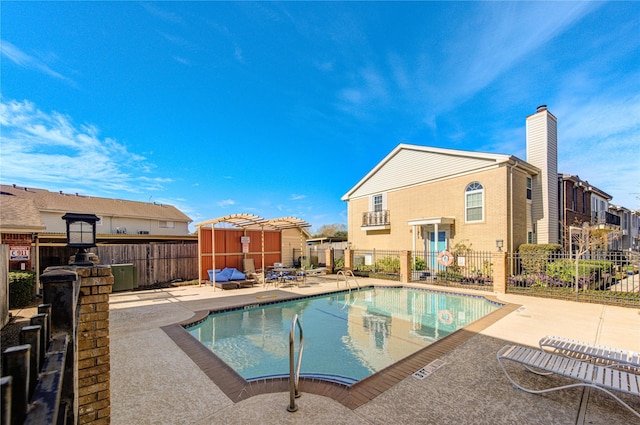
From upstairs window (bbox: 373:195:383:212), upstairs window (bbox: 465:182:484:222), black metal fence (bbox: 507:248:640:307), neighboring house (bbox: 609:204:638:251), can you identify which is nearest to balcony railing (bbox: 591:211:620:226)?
neighboring house (bbox: 609:204:638:251)

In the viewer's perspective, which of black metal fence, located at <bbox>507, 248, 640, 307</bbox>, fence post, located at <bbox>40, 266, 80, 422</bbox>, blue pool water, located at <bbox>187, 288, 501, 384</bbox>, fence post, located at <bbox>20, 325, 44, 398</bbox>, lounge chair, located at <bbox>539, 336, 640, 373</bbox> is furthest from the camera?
black metal fence, located at <bbox>507, 248, 640, 307</bbox>

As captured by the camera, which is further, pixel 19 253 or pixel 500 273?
pixel 500 273

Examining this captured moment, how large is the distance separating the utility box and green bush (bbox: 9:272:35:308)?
2.66m

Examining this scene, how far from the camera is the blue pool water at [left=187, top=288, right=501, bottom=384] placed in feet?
18.3

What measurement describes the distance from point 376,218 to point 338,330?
14175 mm

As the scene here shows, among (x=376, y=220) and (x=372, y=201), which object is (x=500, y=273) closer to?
(x=376, y=220)

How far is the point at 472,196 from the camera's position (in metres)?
16.2

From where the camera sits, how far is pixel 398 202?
65.4ft

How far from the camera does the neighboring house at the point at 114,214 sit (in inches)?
824

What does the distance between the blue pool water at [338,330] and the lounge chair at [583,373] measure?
229cm

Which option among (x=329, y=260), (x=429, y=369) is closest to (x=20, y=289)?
(x=429, y=369)

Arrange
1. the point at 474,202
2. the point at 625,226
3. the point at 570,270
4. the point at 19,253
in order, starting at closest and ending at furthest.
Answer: the point at 19,253 → the point at 570,270 → the point at 474,202 → the point at 625,226

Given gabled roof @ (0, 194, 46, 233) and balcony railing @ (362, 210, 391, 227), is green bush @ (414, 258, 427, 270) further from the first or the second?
gabled roof @ (0, 194, 46, 233)

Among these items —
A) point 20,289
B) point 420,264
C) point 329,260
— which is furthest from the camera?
point 329,260
